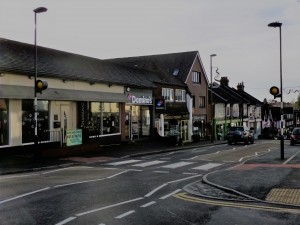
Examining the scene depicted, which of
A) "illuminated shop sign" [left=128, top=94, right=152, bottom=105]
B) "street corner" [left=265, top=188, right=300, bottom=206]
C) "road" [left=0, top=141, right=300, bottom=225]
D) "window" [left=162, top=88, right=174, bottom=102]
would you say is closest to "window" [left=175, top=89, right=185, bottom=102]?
"window" [left=162, top=88, right=174, bottom=102]

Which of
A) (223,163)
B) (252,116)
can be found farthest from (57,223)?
(252,116)

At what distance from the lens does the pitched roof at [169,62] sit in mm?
48656

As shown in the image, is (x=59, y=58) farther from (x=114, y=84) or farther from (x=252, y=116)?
(x=252, y=116)

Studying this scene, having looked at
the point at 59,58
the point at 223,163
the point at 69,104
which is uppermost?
the point at 59,58

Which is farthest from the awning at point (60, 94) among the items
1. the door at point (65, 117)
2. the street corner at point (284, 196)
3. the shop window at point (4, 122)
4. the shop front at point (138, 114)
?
the street corner at point (284, 196)

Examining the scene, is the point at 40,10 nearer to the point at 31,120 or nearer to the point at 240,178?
the point at 31,120

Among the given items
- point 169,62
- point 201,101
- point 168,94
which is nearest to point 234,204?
point 168,94

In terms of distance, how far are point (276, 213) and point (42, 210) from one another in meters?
5.78

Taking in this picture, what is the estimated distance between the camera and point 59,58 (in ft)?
95.8

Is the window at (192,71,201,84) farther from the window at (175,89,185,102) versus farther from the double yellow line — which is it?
the double yellow line

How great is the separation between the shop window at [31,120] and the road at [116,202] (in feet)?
21.7

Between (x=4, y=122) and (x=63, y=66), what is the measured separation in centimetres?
698

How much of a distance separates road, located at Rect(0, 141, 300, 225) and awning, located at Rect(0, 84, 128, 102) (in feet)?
20.4

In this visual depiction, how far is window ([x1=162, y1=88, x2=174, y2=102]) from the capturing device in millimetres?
40281
